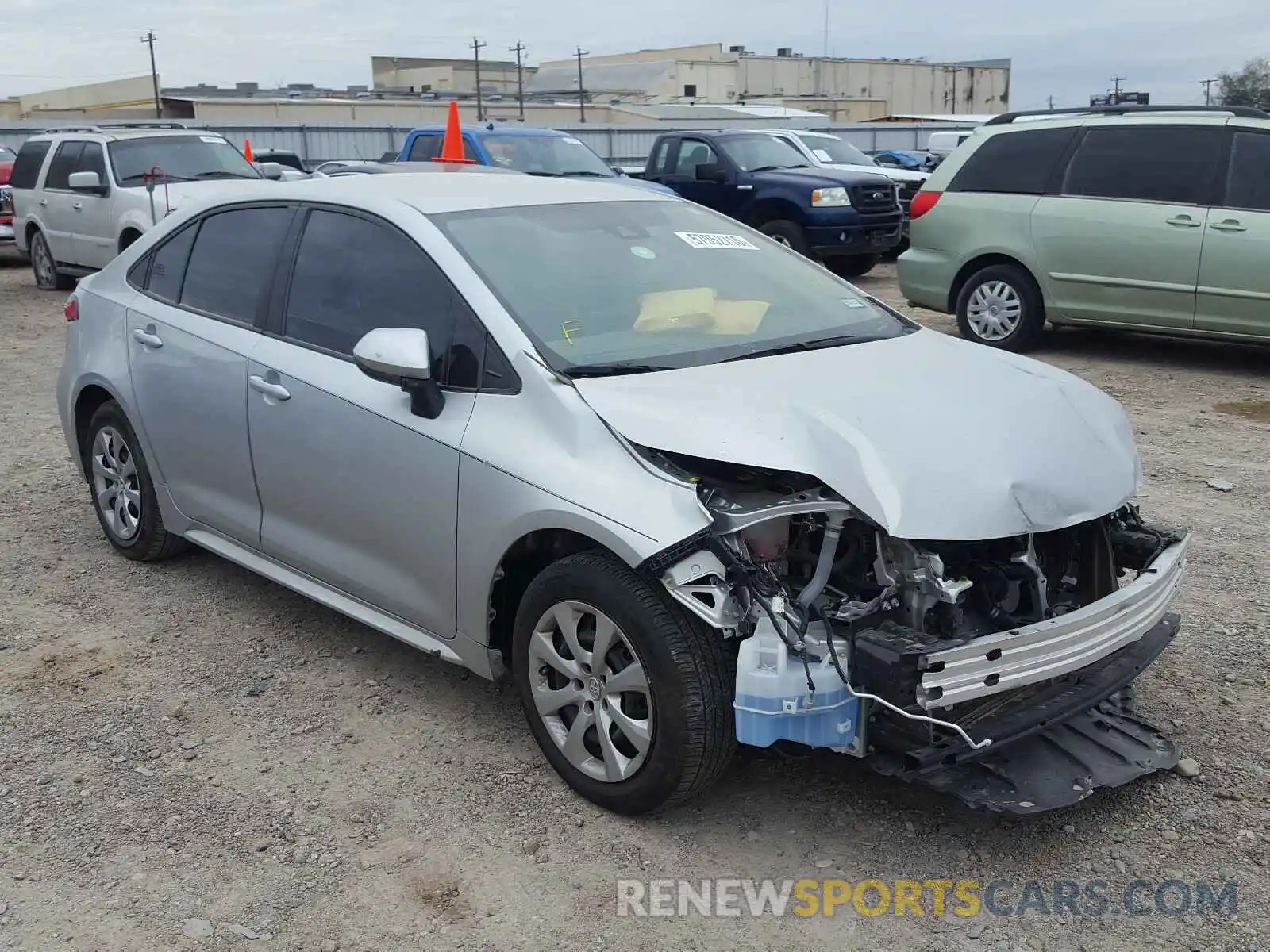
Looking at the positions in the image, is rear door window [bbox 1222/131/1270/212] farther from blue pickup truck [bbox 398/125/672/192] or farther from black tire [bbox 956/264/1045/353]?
blue pickup truck [bbox 398/125/672/192]

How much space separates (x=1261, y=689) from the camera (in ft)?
13.9

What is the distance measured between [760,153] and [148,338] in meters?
11.5

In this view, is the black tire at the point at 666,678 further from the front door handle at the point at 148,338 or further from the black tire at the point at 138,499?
the black tire at the point at 138,499

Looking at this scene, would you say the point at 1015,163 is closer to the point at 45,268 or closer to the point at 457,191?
the point at 457,191

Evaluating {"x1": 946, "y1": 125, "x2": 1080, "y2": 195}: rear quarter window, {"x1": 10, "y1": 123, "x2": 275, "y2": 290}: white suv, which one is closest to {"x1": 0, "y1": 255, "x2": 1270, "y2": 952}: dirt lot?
{"x1": 946, "y1": 125, "x2": 1080, "y2": 195}: rear quarter window

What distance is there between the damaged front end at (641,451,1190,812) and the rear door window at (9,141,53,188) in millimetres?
13579

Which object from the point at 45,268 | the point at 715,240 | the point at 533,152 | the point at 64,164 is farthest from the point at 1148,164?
the point at 45,268

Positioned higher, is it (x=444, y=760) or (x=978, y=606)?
(x=978, y=606)

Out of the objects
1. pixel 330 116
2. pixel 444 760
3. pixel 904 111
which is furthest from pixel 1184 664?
pixel 904 111

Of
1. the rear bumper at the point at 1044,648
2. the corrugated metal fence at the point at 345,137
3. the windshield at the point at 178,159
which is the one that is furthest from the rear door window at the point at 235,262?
the corrugated metal fence at the point at 345,137

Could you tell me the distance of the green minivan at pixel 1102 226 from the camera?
28.8 feet

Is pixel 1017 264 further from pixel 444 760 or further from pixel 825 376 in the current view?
pixel 444 760

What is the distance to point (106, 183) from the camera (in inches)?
519

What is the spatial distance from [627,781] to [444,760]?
71 centimetres
